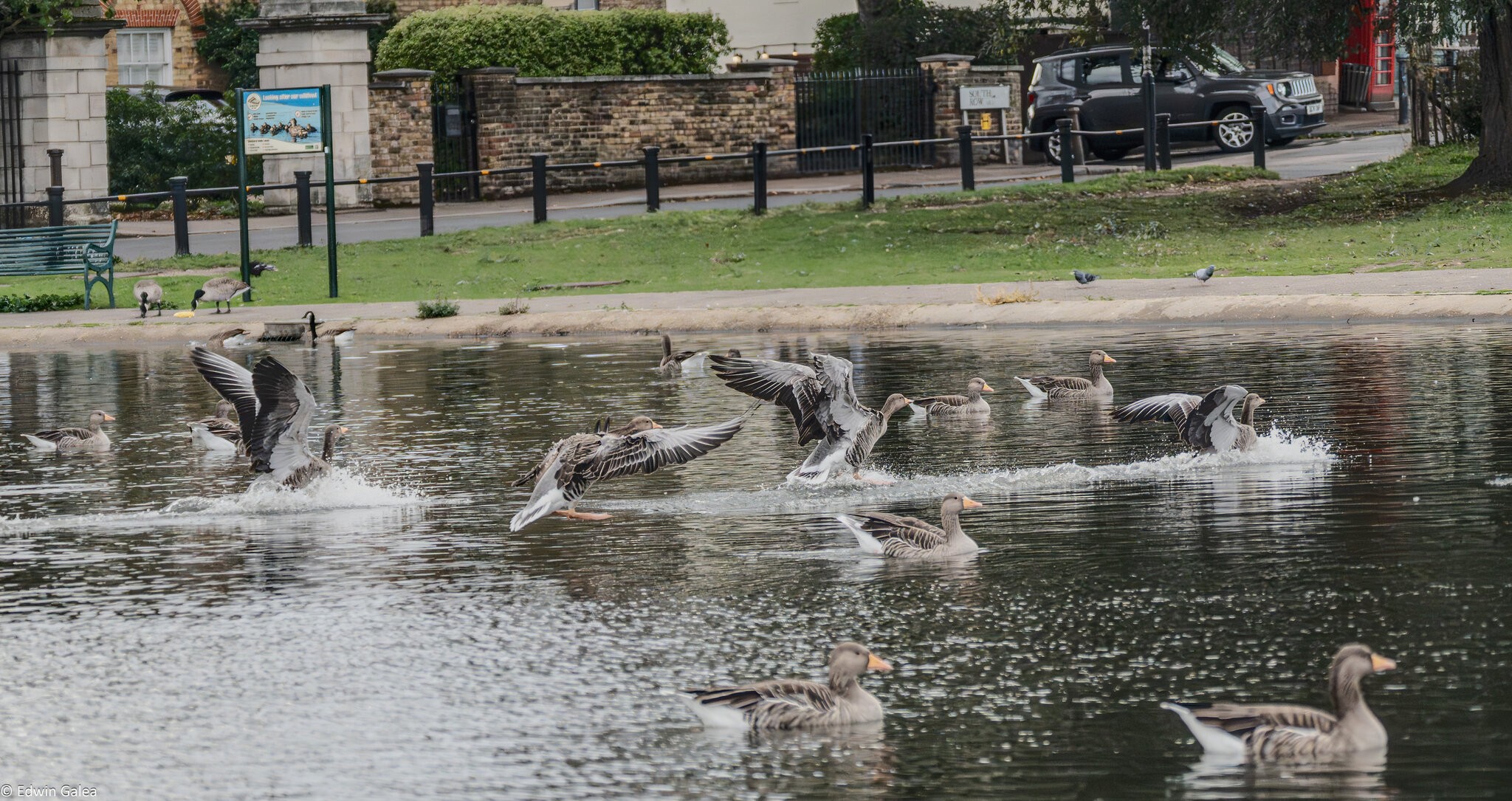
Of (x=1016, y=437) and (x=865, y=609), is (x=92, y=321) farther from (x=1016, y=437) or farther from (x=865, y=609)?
(x=865, y=609)

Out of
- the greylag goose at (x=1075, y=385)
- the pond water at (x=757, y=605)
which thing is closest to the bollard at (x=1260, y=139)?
the pond water at (x=757, y=605)

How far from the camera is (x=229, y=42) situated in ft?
169

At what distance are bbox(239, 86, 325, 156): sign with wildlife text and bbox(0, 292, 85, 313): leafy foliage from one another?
3.25m

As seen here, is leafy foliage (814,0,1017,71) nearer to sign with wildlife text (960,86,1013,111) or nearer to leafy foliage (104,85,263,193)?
sign with wildlife text (960,86,1013,111)

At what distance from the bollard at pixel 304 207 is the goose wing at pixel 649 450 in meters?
18.9

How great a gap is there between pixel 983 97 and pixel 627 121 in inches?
302

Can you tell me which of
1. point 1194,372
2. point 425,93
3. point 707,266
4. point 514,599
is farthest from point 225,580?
point 425,93

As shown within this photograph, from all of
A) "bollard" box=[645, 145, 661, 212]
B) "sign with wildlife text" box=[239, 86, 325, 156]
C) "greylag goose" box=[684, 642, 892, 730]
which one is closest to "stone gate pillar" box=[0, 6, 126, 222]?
"bollard" box=[645, 145, 661, 212]

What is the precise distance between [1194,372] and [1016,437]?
2.68 meters

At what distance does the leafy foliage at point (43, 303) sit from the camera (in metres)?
26.0

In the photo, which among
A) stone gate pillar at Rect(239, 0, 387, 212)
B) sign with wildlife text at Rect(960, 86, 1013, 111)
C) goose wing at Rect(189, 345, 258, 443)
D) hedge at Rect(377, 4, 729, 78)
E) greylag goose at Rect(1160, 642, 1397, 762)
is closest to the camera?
greylag goose at Rect(1160, 642, 1397, 762)

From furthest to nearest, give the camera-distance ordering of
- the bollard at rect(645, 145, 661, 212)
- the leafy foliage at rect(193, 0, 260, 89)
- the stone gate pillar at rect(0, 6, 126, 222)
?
the leafy foliage at rect(193, 0, 260, 89) → the stone gate pillar at rect(0, 6, 126, 222) → the bollard at rect(645, 145, 661, 212)

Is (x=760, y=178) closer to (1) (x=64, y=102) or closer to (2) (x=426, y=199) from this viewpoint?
(2) (x=426, y=199)

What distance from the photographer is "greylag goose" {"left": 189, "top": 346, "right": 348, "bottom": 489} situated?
11562 mm
